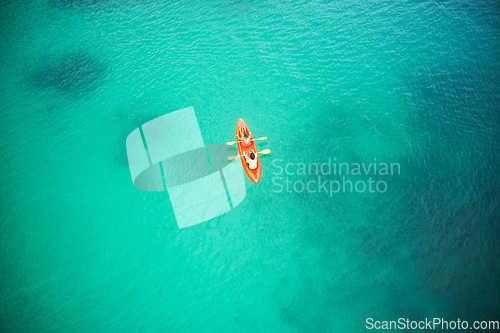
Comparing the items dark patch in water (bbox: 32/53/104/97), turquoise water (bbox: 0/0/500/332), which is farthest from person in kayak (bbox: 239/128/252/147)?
dark patch in water (bbox: 32/53/104/97)

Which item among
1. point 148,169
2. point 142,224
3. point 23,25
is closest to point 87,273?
point 142,224

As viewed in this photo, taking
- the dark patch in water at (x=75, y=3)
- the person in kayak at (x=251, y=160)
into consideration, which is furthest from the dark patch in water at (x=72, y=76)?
the person in kayak at (x=251, y=160)

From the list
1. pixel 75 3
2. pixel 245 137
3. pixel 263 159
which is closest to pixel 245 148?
pixel 245 137

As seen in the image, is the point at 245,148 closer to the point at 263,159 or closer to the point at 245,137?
the point at 245,137

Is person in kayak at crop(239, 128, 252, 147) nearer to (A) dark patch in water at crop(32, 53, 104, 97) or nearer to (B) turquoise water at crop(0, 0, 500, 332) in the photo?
(B) turquoise water at crop(0, 0, 500, 332)

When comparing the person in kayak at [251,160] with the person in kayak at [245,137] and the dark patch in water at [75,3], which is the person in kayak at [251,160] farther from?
the dark patch in water at [75,3]
